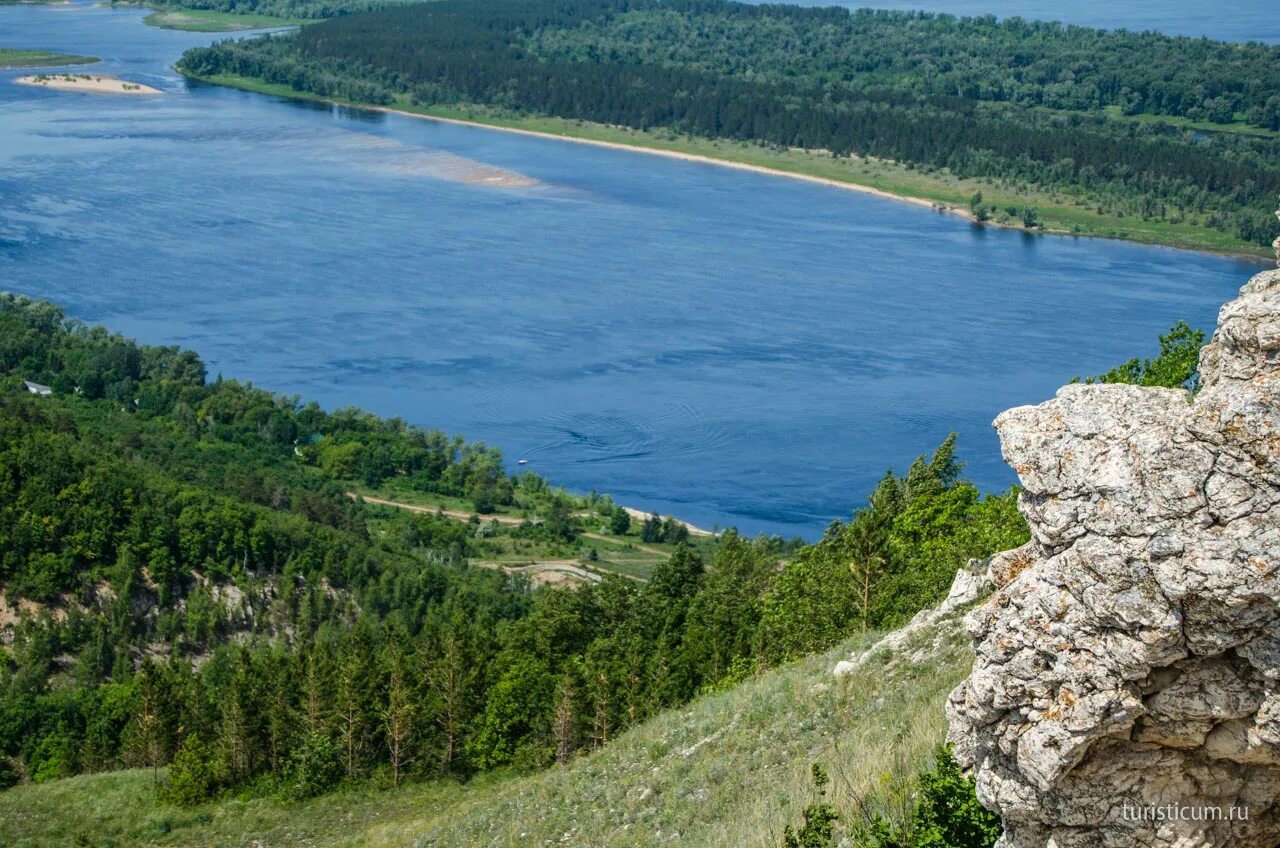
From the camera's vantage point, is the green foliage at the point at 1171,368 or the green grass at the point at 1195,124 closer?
the green foliage at the point at 1171,368

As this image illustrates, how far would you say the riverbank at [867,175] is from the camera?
103938mm

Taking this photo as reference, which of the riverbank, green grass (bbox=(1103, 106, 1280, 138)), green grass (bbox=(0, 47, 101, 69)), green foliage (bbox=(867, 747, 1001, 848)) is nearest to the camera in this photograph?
green foliage (bbox=(867, 747, 1001, 848))

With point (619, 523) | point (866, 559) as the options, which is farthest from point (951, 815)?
point (619, 523)

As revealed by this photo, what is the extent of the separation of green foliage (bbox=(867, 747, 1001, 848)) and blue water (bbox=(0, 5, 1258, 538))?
47.5 m

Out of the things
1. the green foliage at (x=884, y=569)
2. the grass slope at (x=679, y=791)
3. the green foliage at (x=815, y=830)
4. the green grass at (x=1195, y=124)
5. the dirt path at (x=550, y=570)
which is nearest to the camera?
the green foliage at (x=815, y=830)

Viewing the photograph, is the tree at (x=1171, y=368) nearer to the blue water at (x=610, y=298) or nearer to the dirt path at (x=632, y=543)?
the dirt path at (x=632, y=543)

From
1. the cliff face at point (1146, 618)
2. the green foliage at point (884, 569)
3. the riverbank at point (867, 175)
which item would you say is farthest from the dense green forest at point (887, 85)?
the cliff face at point (1146, 618)

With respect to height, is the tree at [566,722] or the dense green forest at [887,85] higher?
the dense green forest at [887,85]

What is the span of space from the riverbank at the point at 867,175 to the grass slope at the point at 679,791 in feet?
277

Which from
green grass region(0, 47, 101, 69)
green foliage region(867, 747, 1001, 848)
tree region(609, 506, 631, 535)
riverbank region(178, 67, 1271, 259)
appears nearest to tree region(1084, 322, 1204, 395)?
green foliage region(867, 747, 1001, 848)

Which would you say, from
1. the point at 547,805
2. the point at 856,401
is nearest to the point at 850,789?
the point at 547,805

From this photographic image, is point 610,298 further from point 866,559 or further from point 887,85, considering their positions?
point 887,85

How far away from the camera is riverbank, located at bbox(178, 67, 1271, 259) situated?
10394 cm

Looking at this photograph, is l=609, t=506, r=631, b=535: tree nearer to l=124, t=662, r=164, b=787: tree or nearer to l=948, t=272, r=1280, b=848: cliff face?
l=124, t=662, r=164, b=787: tree
